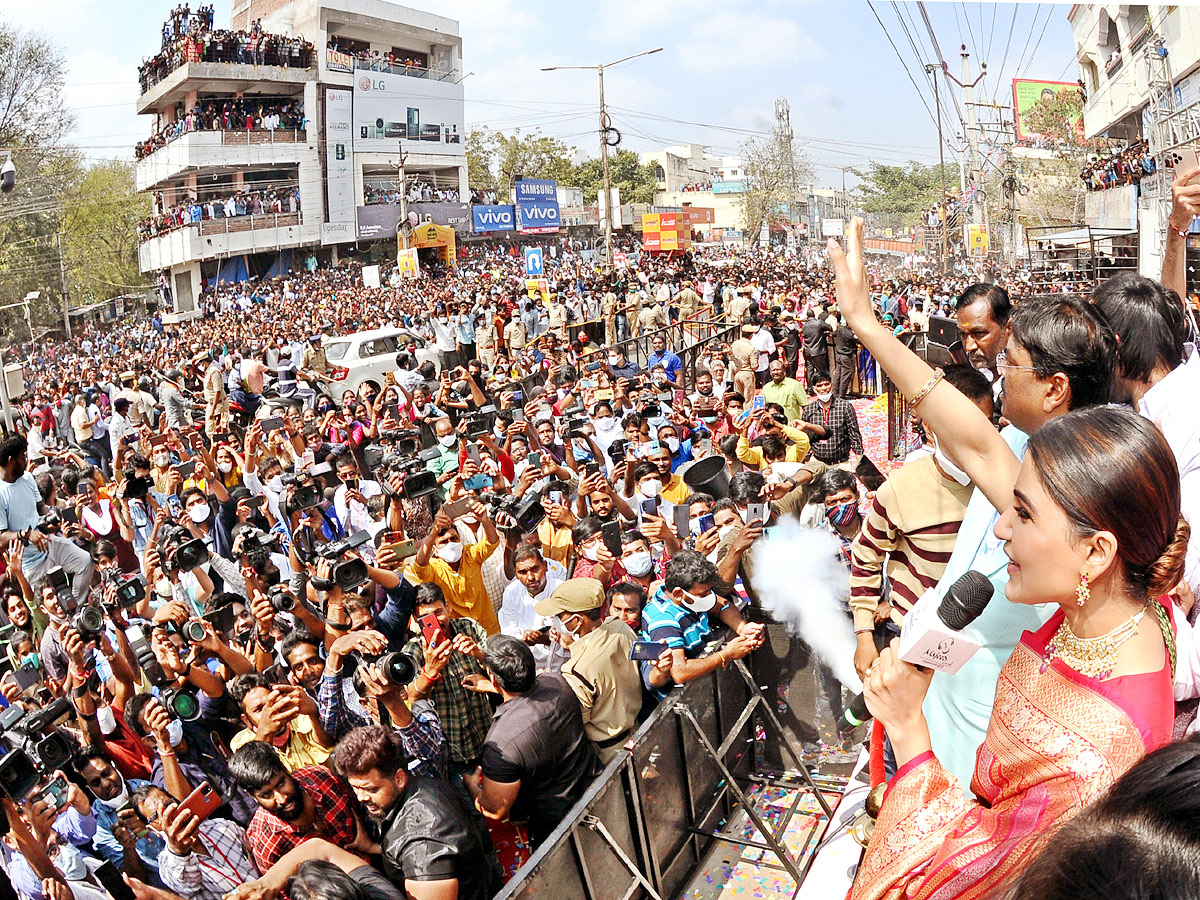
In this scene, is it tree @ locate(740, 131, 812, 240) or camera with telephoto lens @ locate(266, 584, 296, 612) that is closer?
camera with telephoto lens @ locate(266, 584, 296, 612)

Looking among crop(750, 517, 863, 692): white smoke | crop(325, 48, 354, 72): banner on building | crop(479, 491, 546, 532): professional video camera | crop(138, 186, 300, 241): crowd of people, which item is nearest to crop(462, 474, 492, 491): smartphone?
crop(479, 491, 546, 532): professional video camera

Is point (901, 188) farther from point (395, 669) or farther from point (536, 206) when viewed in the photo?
point (395, 669)

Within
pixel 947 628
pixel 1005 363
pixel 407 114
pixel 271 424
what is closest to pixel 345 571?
pixel 1005 363

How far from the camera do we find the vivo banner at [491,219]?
4709 centimetres

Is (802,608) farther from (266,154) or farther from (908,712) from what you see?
(266,154)

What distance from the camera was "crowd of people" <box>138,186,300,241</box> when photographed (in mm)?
38812

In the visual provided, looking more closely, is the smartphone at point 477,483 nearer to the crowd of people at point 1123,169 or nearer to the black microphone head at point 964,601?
the black microphone head at point 964,601

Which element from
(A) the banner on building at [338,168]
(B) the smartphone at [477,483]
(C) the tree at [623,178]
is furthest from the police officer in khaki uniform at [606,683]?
(C) the tree at [623,178]

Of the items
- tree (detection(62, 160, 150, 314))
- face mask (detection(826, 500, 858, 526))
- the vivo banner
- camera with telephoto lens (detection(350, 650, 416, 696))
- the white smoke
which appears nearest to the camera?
camera with telephoto lens (detection(350, 650, 416, 696))

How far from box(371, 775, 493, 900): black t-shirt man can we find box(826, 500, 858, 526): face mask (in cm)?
255

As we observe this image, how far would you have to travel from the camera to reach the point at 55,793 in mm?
3574

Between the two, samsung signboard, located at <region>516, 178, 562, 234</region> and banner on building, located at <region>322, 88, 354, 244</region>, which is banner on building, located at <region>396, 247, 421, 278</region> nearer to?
A: banner on building, located at <region>322, 88, 354, 244</region>

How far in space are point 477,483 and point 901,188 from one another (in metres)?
75.4

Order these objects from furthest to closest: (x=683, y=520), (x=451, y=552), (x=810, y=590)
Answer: (x=683, y=520) → (x=451, y=552) → (x=810, y=590)
